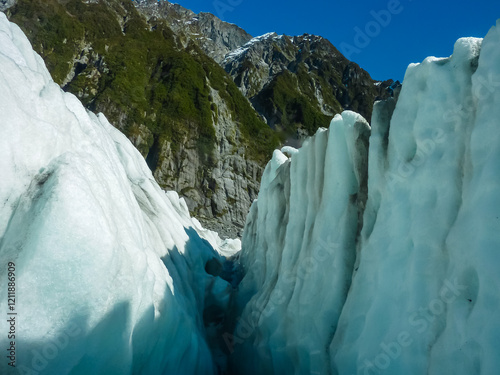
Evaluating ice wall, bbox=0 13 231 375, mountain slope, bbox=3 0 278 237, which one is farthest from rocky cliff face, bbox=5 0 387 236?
ice wall, bbox=0 13 231 375

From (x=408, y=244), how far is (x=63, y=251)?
4.83 meters

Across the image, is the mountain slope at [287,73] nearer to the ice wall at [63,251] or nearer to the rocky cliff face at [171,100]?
the rocky cliff face at [171,100]

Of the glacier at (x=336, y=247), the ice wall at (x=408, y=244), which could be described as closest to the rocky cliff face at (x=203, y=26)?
the ice wall at (x=408, y=244)

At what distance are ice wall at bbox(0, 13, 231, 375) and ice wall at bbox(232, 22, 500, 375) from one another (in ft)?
10.2

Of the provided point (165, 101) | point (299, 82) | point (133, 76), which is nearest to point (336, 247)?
point (165, 101)

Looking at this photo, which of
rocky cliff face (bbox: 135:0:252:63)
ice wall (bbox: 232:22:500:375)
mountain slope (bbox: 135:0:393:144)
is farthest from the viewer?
rocky cliff face (bbox: 135:0:252:63)

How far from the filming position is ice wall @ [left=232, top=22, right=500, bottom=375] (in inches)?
150

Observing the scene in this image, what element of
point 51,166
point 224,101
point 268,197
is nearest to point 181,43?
point 224,101

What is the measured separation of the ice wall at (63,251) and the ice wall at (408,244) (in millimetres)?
3104

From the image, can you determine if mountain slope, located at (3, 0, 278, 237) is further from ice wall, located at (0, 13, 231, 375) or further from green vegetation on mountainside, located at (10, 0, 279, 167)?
ice wall, located at (0, 13, 231, 375)

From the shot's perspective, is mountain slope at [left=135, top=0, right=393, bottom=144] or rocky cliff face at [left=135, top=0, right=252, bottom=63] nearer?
mountain slope at [left=135, top=0, right=393, bottom=144]

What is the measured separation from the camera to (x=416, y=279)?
4.59 meters

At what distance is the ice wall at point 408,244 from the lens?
381 cm

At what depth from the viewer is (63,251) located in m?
4.57
